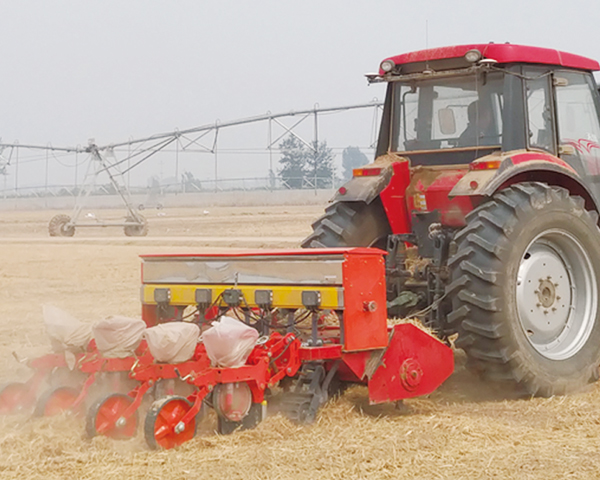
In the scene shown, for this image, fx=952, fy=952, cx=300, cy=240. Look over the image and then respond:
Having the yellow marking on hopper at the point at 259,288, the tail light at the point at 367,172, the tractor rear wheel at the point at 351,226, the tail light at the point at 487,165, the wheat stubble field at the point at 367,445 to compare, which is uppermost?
the tail light at the point at 367,172

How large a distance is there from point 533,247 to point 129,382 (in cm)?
303

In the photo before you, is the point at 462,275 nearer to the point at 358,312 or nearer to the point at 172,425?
the point at 358,312

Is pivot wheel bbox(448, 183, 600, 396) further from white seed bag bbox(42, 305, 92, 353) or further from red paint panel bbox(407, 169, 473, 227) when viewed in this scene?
white seed bag bbox(42, 305, 92, 353)

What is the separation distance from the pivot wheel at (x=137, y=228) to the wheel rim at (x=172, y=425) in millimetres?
22572

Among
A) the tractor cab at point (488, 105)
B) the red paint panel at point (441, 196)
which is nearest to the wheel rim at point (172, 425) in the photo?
the red paint panel at point (441, 196)

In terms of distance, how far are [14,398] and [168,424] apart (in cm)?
132

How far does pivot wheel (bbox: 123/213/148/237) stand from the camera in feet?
90.5

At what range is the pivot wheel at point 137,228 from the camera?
27578 mm

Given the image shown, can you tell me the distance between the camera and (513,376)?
20.8 ft

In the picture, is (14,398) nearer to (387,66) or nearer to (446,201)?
(446,201)

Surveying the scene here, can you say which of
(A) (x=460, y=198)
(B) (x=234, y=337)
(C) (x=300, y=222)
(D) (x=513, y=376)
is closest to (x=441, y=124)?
(A) (x=460, y=198)

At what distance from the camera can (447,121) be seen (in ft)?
24.7

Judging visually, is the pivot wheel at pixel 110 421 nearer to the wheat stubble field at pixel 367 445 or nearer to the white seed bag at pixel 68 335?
the wheat stubble field at pixel 367 445

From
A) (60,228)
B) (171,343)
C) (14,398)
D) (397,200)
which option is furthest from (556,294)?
(60,228)
